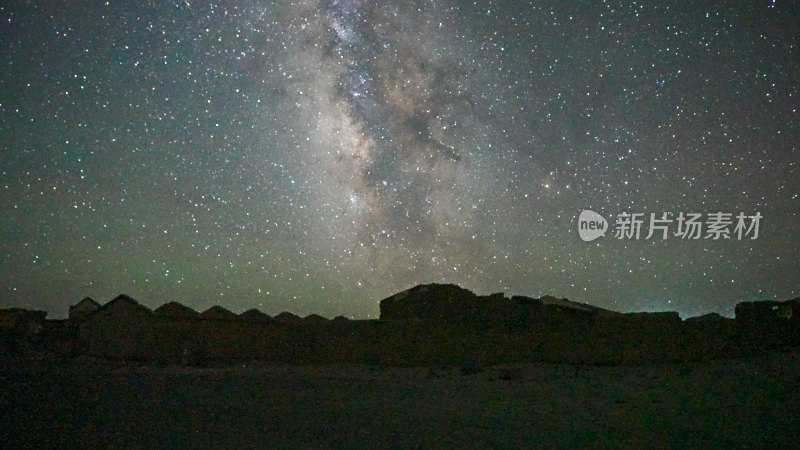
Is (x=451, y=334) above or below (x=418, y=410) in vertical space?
above

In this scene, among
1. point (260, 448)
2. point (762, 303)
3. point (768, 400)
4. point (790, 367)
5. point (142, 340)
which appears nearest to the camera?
point (260, 448)

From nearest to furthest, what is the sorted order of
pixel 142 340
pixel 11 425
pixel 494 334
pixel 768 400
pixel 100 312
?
pixel 11 425 → pixel 768 400 → pixel 494 334 → pixel 142 340 → pixel 100 312

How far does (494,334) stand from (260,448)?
12.5 metres

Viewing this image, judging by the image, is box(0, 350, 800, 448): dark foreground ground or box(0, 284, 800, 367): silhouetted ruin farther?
box(0, 284, 800, 367): silhouetted ruin

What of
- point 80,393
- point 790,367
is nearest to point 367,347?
point 80,393

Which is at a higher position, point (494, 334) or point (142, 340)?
point (494, 334)

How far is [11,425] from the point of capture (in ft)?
24.2

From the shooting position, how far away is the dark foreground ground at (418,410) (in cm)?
660

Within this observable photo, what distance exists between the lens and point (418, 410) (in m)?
8.98

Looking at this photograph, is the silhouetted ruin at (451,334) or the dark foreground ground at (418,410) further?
the silhouetted ruin at (451,334)

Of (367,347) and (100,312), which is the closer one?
(367,347)

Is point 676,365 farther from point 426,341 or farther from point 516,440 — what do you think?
point 516,440

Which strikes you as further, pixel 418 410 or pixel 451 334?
pixel 451 334

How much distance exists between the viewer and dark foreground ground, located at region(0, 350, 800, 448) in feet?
21.7
